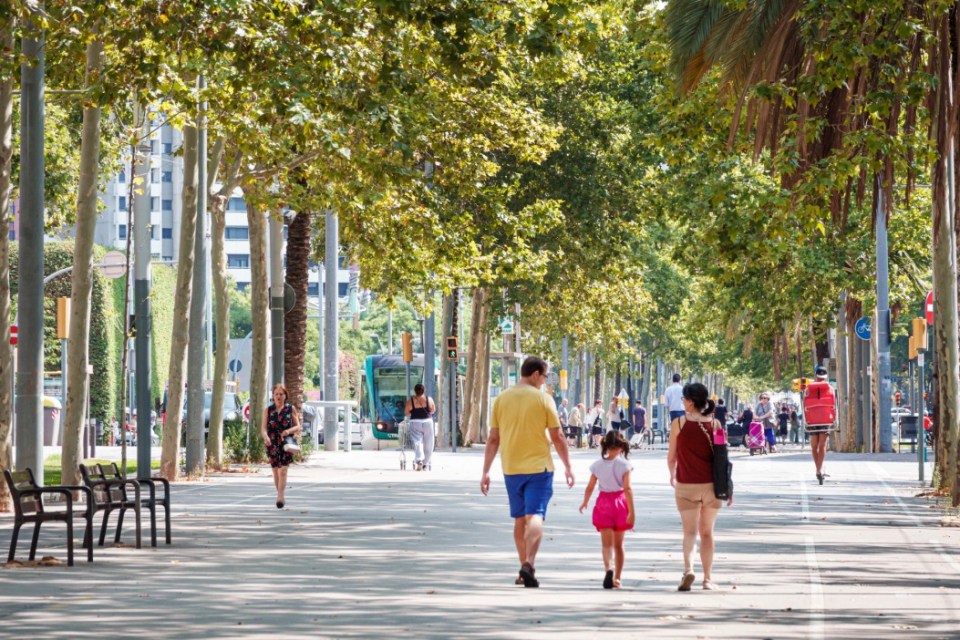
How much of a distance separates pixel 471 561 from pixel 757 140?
527cm

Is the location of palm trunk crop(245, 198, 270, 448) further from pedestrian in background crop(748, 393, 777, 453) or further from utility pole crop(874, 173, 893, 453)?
pedestrian in background crop(748, 393, 777, 453)

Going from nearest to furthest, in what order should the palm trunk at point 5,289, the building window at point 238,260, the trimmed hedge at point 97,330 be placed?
the palm trunk at point 5,289
the trimmed hedge at point 97,330
the building window at point 238,260

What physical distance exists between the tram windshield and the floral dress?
45.9 metres

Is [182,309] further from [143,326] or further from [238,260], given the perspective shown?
[238,260]

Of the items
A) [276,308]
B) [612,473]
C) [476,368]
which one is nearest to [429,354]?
[476,368]

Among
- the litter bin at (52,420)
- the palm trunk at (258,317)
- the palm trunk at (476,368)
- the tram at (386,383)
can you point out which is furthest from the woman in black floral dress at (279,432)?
the tram at (386,383)

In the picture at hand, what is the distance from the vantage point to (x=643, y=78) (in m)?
41.1

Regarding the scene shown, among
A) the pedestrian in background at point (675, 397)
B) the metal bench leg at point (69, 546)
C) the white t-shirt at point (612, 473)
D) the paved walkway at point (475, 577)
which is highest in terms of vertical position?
the pedestrian in background at point (675, 397)

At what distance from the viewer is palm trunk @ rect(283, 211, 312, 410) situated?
37.2 meters

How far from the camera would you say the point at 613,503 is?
504 inches

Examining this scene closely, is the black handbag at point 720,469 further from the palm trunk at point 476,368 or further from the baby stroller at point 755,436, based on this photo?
the palm trunk at point 476,368

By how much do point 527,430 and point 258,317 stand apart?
2209 centimetres

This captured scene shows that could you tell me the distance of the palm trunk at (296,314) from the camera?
37.2 m

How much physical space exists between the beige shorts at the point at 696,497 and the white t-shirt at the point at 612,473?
43 cm
